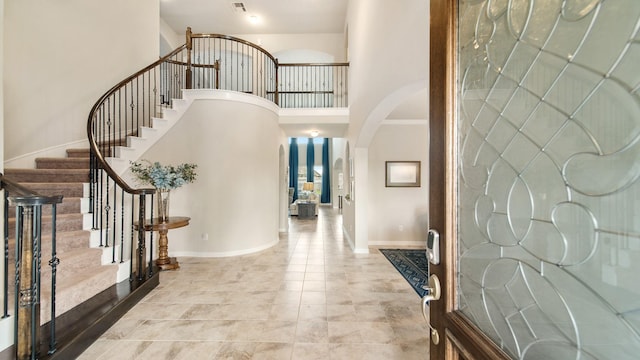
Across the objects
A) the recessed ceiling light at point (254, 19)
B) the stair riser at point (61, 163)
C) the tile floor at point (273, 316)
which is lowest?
the tile floor at point (273, 316)

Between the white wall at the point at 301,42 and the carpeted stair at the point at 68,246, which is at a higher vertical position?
the white wall at the point at 301,42

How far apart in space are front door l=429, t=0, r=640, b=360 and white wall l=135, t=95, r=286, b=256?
4462mm

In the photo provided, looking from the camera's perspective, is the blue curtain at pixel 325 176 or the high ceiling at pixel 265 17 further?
the blue curtain at pixel 325 176

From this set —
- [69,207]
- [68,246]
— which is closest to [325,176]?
[69,207]

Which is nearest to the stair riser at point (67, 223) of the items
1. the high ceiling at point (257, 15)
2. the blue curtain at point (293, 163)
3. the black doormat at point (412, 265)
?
the black doormat at point (412, 265)

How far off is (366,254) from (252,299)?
99.0 inches

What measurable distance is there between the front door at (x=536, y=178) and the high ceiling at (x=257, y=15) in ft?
21.8

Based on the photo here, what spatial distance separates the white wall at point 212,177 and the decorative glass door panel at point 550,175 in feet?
15.1

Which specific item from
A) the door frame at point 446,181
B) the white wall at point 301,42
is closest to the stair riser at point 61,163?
the door frame at point 446,181

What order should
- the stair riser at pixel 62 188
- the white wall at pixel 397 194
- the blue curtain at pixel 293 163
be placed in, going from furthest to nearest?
the blue curtain at pixel 293 163 → the white wall at pixel 397 194 → the stair riser at pixel 62 188

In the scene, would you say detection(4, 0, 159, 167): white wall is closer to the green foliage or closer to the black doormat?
the green foliage

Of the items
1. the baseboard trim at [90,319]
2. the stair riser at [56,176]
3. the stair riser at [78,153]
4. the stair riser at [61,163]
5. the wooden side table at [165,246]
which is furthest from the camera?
the stair riser at [78,153]

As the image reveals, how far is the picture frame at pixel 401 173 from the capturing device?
571 centimetres

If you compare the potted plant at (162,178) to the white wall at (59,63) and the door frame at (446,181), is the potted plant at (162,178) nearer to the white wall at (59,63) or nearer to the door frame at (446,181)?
the white wall at (59,63)
